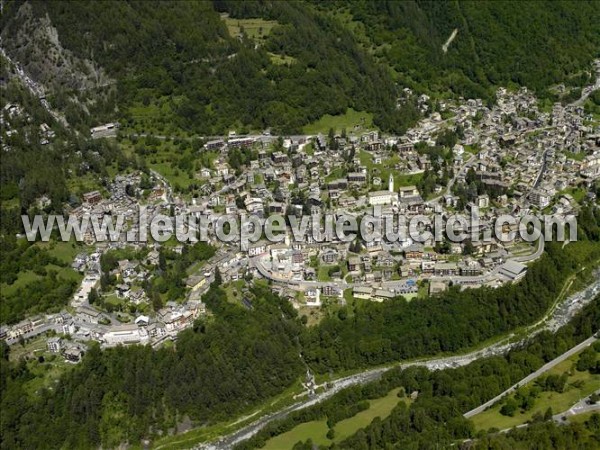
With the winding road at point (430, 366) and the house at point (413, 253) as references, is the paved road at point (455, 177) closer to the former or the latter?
the house at point (413, 253)

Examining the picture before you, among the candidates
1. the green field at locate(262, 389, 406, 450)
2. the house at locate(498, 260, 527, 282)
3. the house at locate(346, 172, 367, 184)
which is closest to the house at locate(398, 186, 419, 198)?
the house at locate(346, 172, 367, 184)

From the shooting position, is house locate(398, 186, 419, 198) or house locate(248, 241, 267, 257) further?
house locate(398, 186, 419, 198)

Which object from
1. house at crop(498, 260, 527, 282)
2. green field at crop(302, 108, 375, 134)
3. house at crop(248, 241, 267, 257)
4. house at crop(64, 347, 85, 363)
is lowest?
house at crop(64, 347, 85, 363)

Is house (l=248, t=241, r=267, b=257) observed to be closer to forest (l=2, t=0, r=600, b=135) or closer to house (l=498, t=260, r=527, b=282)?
house (l=498, t=260, r=527, b=282)

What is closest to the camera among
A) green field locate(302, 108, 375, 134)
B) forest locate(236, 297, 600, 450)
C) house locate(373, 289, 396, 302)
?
forest locate(236, 297, 600, 450)

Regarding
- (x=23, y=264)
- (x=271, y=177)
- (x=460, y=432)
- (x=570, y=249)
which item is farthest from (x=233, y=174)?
(x=460, y=432)

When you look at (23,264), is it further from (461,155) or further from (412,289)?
(461,155)
